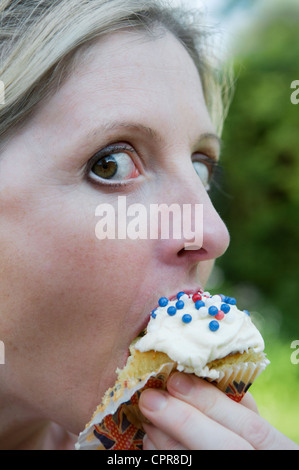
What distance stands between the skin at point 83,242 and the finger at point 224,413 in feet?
0.64

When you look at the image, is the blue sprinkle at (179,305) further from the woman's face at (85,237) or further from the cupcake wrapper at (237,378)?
the cupcake wrapper at (237,378)

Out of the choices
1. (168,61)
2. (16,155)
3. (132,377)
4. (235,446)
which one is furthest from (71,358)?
(168,61)

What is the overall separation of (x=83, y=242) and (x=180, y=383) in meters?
0.54

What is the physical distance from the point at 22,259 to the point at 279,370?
3.52 m

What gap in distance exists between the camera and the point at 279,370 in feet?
14.7

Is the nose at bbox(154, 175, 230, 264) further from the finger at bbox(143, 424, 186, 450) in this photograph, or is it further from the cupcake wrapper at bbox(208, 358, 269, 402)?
the finger at bbox(143, 424, 186, 450)

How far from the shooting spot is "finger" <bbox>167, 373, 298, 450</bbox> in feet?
4.86

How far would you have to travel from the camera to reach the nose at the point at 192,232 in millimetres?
1601

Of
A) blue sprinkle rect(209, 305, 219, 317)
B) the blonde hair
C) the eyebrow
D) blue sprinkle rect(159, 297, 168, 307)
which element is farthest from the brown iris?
blue sprinkle rect(209, 305, 219, 317)

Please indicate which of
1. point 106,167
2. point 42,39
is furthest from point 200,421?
point 42,39

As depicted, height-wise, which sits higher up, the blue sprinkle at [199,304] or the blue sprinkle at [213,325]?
the blue sprinkle at [199,304]

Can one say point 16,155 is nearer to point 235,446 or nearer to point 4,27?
point 4,27

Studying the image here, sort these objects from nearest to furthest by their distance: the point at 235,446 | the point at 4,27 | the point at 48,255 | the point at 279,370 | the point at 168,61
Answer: the point at 235,446 < the point at 48,255 < the point at 4,27 < the point at 168,61 < the point at 279,370

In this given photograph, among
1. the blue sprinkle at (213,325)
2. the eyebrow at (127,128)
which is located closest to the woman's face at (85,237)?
the eyebrow at (127,128)
